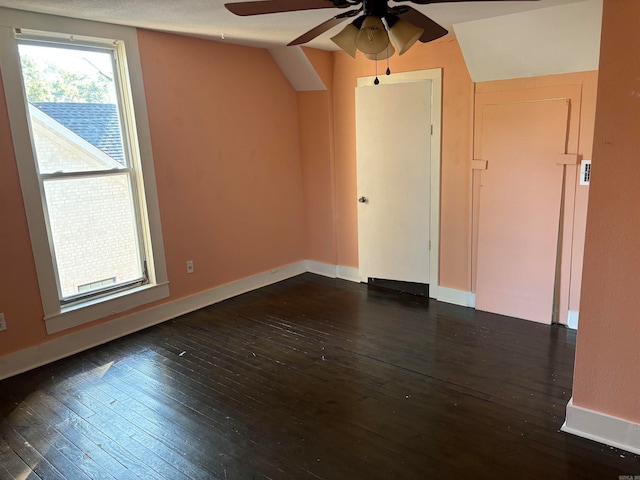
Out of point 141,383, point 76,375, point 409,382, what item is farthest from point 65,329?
point 409,382

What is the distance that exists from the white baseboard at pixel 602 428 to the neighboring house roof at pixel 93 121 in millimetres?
3380

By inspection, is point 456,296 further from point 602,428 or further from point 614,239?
point 614,239

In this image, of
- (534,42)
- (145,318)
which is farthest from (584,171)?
(145,318)

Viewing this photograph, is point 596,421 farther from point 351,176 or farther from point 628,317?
point 351,176

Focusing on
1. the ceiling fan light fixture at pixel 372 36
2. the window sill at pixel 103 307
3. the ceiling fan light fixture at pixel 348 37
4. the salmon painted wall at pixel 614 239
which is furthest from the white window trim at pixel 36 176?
the salmon painted wall at pixel 614 239

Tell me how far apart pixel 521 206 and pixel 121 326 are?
3.20 meters

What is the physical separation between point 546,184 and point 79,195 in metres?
3.39

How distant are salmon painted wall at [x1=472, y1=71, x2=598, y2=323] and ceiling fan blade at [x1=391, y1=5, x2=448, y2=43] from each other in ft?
5.23

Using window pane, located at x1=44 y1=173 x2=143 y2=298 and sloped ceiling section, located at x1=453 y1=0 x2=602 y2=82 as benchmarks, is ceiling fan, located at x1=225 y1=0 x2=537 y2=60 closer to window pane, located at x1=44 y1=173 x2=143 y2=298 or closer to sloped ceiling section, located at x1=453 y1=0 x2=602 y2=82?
sloped ceiling section, located at x1=453 y1=0 x2=602 y2=82

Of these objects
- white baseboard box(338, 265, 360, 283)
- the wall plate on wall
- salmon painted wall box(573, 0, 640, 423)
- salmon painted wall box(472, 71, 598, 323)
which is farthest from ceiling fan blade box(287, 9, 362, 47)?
white baseboard box(338, 265, 360, 283)

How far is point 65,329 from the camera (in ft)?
10.9

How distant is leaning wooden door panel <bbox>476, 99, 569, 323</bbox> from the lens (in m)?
3.40

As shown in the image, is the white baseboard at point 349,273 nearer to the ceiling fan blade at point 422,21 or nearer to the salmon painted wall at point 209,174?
the salmon painted wall at point 209,174

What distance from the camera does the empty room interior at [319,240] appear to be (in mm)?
2152
